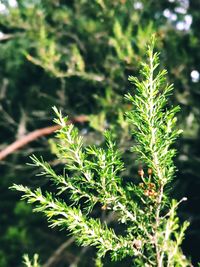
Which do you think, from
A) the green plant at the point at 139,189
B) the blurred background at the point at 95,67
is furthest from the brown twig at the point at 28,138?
the green plant at the point at 139,189

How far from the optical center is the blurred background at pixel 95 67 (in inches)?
177

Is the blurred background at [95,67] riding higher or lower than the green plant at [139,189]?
higher

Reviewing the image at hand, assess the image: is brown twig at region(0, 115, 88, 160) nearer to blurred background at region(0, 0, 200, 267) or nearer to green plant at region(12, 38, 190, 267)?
blurred background at region(0, 0, 200, 267)

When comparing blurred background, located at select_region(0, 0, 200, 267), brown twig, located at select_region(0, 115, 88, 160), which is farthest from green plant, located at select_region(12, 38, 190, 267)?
brown twig, located at select_region(0, 115, 88, 160)

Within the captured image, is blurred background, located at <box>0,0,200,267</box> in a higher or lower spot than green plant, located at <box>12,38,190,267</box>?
higher

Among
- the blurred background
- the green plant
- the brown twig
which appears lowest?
the green plant

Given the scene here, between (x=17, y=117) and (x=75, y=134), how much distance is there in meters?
6.50

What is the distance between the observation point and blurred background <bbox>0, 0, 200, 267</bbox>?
4.51 meters

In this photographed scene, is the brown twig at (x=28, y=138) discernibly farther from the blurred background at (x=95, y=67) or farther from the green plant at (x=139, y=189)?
the green plant at (x=139, y=189)

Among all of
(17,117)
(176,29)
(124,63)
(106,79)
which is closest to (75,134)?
(124,63)

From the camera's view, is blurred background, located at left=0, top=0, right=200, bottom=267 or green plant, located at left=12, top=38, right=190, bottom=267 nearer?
green plant, located at left=12, top=38, right=190, bottom=267

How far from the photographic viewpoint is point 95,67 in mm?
4434

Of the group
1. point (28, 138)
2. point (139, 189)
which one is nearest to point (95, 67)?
point (28, 138)

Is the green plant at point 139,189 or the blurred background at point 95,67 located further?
the blurred background at point 95,67
